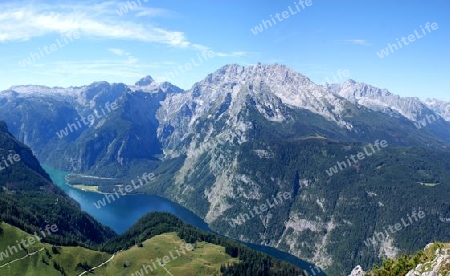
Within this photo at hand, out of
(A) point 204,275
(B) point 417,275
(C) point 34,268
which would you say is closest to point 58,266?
(C) point 34,268

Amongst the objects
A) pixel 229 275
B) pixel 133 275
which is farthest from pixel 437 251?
pixel 133 275

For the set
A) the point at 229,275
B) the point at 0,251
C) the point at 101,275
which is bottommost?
the point at 229,275

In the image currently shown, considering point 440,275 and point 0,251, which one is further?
point 0,251

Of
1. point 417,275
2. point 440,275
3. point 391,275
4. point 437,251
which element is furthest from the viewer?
point 391,275

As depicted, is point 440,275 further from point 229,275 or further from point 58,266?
point 58,266

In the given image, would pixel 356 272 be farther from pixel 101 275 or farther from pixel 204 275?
pixel 101 275

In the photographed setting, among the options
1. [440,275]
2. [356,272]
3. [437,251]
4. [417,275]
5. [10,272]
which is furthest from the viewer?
[10,272]

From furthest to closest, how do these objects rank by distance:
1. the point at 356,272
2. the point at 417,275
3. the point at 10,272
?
the point at 10,272, the point at 356,272, the point at 417,275

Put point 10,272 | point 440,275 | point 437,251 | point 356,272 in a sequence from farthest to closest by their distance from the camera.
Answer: point 10,272 → point 356,272 → point 437,251 → point 440,275

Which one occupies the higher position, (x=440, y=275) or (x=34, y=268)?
(x=34, y=268)
